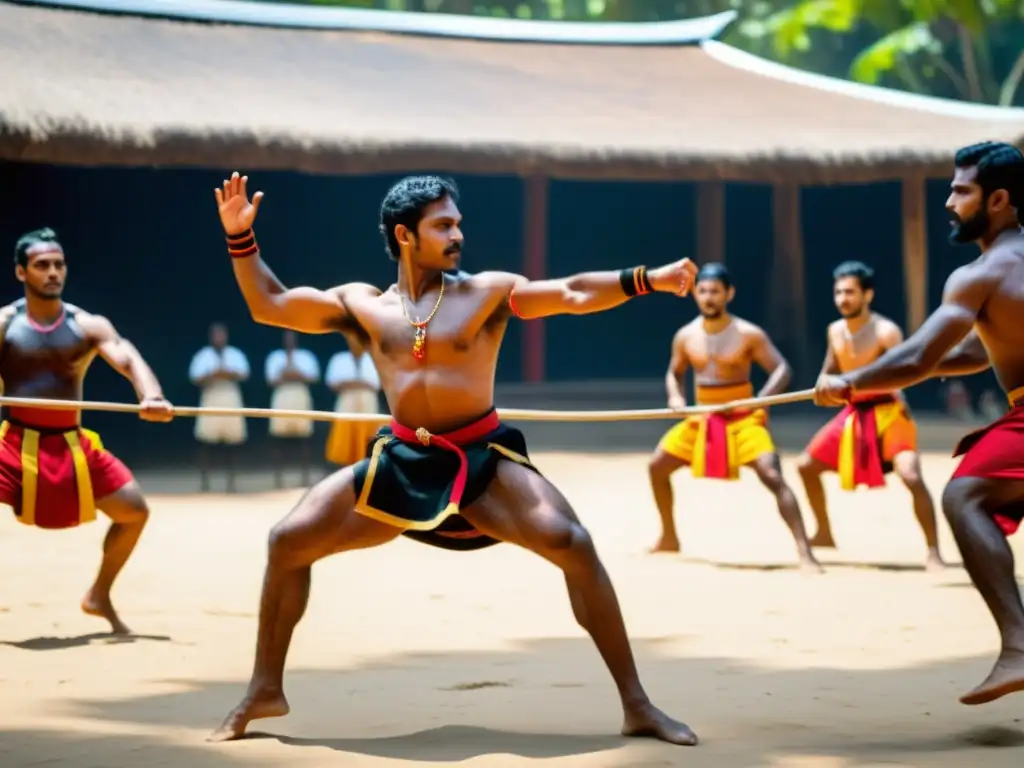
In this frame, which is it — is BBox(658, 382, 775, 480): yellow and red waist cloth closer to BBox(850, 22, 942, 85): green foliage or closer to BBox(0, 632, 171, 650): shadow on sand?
BBox(0, 632, 171, 650): shadow on sand

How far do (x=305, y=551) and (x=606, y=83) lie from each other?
13.0 metres

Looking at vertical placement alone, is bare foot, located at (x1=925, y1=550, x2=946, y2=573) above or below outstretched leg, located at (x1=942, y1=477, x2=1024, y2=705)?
below

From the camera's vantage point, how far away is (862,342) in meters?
8.62

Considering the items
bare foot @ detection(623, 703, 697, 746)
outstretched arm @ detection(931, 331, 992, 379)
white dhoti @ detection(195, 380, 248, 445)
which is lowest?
bare foot @ detection(623, 703, 697, 746)

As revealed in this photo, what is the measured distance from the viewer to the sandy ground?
15.0 ft

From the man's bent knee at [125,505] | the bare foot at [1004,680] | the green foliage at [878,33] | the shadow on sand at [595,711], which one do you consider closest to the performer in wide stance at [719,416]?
the shadow on sand at [595,711]

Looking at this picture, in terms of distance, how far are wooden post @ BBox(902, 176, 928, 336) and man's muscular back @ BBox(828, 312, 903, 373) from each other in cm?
761

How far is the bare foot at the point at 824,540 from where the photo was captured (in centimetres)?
893

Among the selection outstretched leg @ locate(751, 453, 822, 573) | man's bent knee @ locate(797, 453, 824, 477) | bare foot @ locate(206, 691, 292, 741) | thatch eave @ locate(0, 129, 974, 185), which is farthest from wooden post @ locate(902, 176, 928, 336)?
bare foot @ locate(206, 691, 292, 741)

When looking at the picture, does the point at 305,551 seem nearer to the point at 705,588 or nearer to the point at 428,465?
the point at 428,465

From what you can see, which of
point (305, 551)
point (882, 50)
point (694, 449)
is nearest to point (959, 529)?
point (305, 551)

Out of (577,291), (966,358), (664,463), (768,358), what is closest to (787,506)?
(664,463)

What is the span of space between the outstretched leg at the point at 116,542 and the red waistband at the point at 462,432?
196 cm

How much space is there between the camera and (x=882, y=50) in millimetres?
24078
